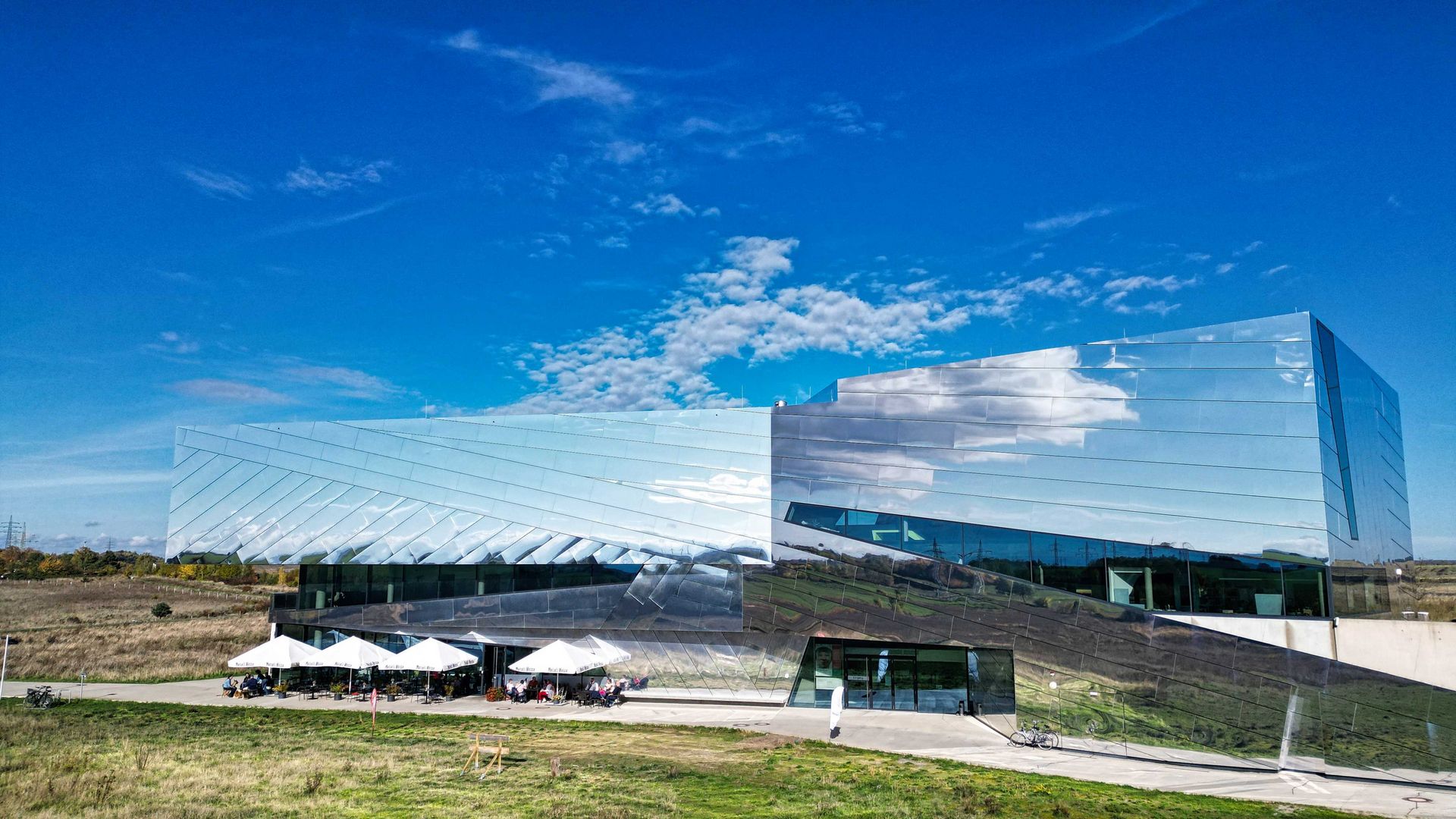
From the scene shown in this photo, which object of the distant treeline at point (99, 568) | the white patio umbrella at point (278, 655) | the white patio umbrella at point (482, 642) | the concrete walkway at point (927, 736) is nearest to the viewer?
the concrete walkway at point (927, 736)

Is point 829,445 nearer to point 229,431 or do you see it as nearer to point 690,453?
point 690,453

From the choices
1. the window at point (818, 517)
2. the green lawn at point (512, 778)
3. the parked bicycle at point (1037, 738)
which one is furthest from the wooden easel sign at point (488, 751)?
the parked bicycle at point (1037, 738)

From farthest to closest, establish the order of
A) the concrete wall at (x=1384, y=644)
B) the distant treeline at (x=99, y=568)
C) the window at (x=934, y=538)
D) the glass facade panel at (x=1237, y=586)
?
the distant treeline at (x=99, y=568) → the window at (x=934, y=538) → the glass facade panel at (x=1237, y=586) → the concrete wall at (x=1384, y=644)

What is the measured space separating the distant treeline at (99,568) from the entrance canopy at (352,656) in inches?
2572

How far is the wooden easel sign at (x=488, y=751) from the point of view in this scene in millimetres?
17141

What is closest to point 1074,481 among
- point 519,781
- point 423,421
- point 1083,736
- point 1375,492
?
point 1083,736

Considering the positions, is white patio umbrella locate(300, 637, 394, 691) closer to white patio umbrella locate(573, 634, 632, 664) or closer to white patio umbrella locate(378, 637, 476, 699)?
white patio umbrella locate(378, 637, 476, 699)

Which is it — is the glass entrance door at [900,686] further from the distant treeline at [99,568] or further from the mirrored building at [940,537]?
the distant treeline at [99,568]

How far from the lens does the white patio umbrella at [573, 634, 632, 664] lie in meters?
25.9

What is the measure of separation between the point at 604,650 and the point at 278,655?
34.6 ft

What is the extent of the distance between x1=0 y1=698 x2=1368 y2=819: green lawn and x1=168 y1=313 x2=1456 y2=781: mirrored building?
469 cm

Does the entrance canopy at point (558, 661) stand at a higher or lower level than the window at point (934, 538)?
lower

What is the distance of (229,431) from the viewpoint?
31109 millimetres

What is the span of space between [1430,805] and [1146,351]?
10.7 meters
